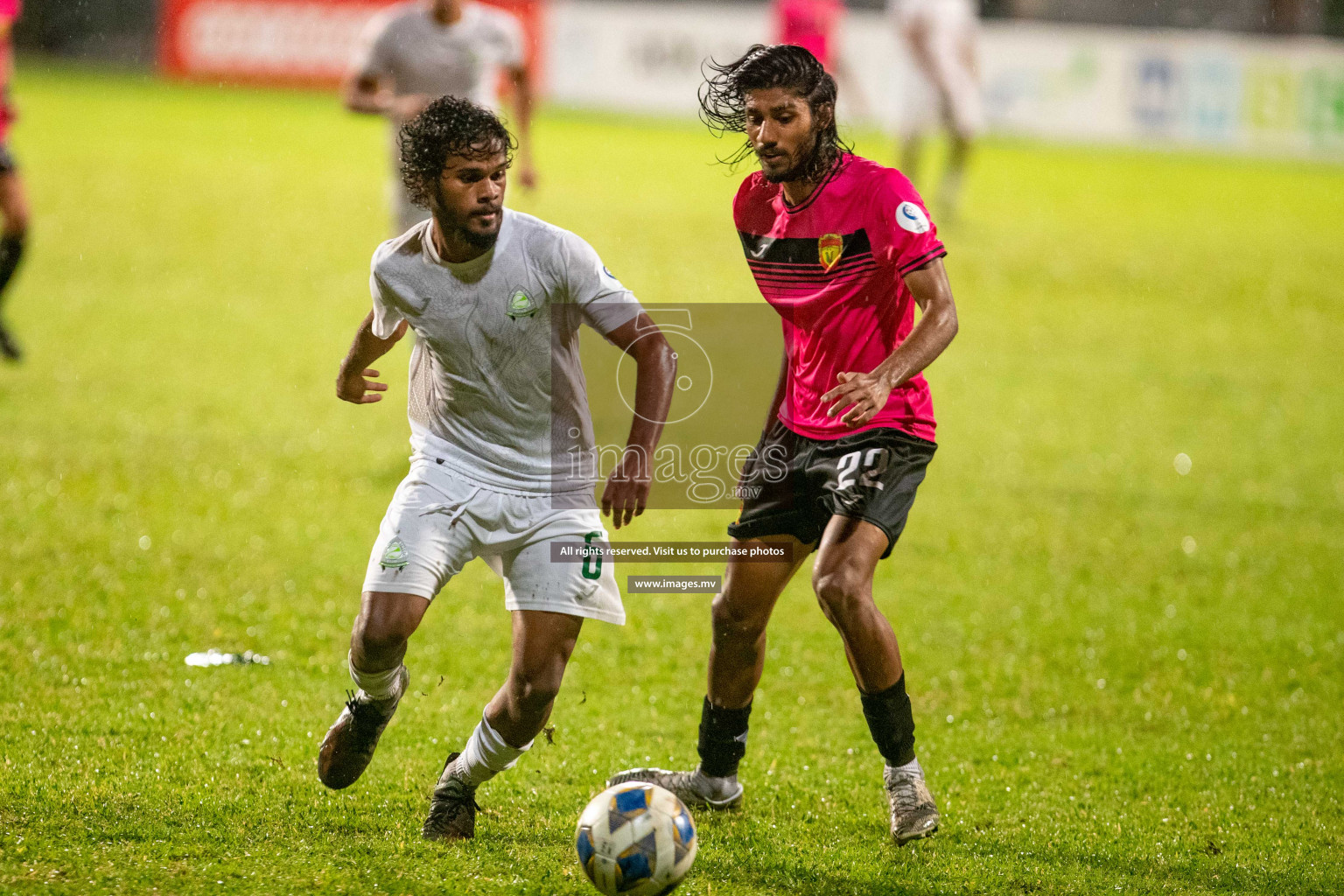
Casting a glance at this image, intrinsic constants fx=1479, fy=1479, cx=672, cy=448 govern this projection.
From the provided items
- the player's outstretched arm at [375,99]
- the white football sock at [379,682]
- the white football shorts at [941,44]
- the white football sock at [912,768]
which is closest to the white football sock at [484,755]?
the white football sock at [379,682]

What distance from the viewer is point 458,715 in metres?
4.93

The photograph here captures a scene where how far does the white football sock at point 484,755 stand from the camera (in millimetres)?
3859

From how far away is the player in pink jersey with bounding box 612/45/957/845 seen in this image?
3.91 meters

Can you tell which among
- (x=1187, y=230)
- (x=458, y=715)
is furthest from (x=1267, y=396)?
(x=458, y=715)

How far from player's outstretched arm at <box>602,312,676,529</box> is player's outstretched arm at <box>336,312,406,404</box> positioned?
0.65m

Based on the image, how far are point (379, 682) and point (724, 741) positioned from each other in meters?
1.02

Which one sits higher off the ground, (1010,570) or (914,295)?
(914,295)

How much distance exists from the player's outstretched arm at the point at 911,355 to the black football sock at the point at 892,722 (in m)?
0.79

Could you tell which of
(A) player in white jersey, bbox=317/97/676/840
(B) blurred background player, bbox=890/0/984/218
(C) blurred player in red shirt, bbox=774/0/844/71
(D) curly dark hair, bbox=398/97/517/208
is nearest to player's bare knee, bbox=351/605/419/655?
(A) player in white jersey, bbox=317/97/676/840

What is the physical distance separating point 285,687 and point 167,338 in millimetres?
6833

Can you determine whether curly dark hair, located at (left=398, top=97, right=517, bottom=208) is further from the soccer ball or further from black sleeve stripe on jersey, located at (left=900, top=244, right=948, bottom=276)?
the soccer ball

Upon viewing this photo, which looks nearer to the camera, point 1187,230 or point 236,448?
point 236,448

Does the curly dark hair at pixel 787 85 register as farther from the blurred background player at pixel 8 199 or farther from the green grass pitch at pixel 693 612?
the blurred background player at pixel 8 199

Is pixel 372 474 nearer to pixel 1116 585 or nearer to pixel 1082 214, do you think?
pixel 1116 585
